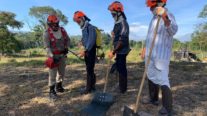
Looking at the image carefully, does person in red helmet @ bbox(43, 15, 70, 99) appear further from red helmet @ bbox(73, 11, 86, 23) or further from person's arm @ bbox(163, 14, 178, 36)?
person's arm @ bbox(163, 14, 178, 36)

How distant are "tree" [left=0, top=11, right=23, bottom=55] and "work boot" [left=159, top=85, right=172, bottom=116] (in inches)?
1635

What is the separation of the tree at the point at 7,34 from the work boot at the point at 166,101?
1635 inches

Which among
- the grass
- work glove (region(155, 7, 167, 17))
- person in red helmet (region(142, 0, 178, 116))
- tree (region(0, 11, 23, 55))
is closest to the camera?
work glove (region(155, 7, 167, 17))

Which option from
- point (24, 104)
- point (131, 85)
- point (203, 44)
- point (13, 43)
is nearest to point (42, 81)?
point (24, 104)

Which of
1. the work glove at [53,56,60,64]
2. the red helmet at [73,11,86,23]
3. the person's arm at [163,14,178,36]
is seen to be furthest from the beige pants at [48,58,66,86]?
the person's arm at [163,14,178,36]

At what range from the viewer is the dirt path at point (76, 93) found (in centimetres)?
620

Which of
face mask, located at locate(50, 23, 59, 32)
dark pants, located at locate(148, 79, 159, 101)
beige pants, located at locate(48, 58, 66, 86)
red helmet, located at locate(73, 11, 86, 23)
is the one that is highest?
red helmet, located at locate(73, 11, 86, 23)

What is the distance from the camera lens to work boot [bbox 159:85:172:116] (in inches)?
202

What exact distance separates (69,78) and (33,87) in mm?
998

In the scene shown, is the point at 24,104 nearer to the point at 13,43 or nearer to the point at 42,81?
the point at 42,81

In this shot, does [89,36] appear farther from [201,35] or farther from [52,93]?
[201,35]

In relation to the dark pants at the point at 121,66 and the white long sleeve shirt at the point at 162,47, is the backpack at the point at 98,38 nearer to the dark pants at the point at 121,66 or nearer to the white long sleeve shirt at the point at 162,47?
the dark pants at the point at 121,66

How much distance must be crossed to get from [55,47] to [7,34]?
41519 millimetres

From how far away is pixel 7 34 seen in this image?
46469mm
